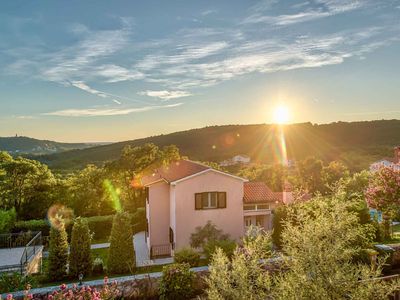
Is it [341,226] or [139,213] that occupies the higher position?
[341,226]

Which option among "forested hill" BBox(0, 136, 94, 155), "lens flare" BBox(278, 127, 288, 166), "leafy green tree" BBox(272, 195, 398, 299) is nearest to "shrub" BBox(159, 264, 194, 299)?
"leafy green tree" BBox(272, 195, 398, 299)

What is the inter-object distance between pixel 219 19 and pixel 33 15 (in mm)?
9278

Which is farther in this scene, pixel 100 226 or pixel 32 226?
pixel 100 226

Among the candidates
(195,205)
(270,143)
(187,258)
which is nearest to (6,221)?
(195,205)

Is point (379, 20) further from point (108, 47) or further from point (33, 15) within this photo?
point (33, 15)

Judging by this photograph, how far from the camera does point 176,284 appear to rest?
11367 mm

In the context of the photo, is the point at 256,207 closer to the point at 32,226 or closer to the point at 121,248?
the point at 121,248

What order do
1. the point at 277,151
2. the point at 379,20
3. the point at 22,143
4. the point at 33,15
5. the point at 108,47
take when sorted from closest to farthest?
the point at 379,20, the point at 33,15, the point at 108,47, the point at 277,151, the point at 22,143

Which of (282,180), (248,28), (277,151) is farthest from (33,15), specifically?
(277,151)

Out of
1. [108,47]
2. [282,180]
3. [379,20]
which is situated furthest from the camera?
[282,180]

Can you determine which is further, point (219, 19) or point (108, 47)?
point (108, 47)

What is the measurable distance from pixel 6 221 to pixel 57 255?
11835 mm

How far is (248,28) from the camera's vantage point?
16.3m

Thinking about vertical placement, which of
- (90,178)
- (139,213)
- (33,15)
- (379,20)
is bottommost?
(139,213)
